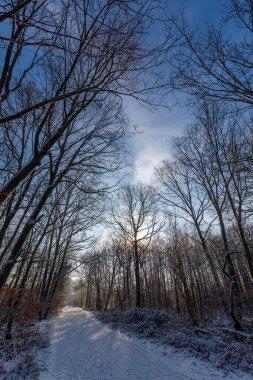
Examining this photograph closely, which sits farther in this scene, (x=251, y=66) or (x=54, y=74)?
(x=54, y=74)

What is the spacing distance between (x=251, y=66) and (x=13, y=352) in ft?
32.4

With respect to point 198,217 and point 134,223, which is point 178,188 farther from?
point 134,223

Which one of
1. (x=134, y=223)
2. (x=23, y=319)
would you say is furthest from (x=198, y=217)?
(x=23, y=319)

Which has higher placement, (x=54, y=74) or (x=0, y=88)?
(x=54, y=74)

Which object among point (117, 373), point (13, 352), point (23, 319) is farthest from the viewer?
point (23, 319)

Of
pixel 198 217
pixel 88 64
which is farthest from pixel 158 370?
pixel 198 217

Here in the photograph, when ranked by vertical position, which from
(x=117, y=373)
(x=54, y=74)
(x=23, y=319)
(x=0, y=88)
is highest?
(x=54, y=74)

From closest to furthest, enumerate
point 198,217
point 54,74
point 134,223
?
point 54,74 → point 198,217 → point 134,223

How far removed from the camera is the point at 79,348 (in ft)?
26.6

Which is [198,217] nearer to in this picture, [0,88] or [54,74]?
[54,74]

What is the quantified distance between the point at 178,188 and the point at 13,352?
12.9m

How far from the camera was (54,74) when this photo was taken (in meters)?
5.88

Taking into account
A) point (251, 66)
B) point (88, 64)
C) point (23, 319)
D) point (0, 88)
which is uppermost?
point (88, 64)

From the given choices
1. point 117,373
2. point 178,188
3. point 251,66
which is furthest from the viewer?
point 178,188
